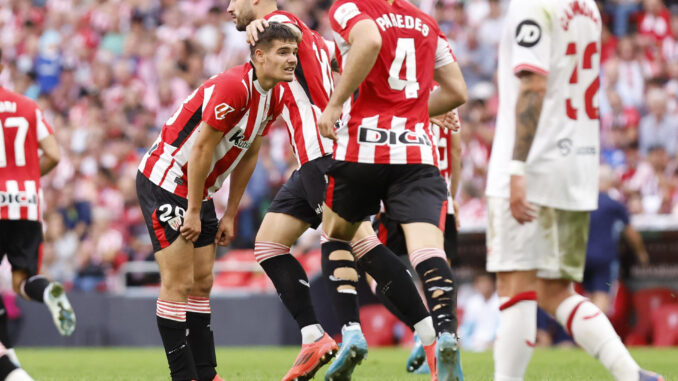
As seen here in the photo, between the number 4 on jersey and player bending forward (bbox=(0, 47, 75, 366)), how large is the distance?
444cm

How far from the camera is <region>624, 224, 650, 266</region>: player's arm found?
12.7 metres

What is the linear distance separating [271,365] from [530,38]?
5870 millimetres

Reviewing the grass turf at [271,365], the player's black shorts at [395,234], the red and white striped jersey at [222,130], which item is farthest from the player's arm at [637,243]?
the red and white striped jersey at [222,130]

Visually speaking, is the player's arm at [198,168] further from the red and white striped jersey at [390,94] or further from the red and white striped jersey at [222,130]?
the red and white striped jersey at [390,94]

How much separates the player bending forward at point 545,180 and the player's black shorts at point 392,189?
0.68 metres

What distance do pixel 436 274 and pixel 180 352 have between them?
1.60 metres

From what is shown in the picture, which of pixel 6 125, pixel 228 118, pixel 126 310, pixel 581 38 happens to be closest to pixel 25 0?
pixel 126 310

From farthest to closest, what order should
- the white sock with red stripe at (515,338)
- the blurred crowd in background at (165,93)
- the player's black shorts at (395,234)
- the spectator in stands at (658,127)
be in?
the blurred crowd in background at (165,93), the spectator in stands at (658,127), the player's black shorts at (395,234), the white sock with red stripe at (515,338)

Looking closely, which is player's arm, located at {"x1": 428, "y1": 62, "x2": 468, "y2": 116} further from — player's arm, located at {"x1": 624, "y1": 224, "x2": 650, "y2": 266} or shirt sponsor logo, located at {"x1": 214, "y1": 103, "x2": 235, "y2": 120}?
player's arm, located at {"x1": 624, "y1": 224, "x2": 650, "y2": 266}

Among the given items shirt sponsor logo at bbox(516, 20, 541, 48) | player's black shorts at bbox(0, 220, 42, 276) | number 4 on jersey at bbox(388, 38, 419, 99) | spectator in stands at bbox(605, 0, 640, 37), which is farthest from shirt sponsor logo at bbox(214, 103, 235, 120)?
spectator in stands at bbox(605, 0, 640, 37)

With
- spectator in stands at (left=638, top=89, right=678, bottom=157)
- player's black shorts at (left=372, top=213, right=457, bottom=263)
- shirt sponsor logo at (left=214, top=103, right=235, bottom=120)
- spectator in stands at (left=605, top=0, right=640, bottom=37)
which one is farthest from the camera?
spectator in stands at (left=605, top=0, right=640, bottom=37)

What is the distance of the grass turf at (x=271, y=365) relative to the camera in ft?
27.3

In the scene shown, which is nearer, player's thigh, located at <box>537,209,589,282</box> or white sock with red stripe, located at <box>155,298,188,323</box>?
player's thigh, located at <box>537,209,589,282</box>

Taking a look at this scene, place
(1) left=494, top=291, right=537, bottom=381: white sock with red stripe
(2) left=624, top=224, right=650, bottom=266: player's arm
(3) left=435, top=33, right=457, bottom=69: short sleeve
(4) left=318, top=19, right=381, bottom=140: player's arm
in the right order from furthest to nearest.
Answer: (2) left=624, top=224, right=650, bottom=266: player's arm < (3) left=435, top=33, right=457, bottom=69: short sleeve < (4) left=318, top=19, right=381, bottom=140: player's arm < (1) left=494, top=291, right=537, bottom=381: white sock with red stripe
